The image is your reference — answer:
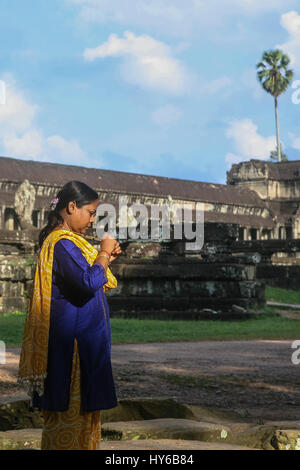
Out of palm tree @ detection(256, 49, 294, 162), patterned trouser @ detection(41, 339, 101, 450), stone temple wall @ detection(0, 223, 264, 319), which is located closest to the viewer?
patterned trouser @ detection(41, 339, 101, 450)

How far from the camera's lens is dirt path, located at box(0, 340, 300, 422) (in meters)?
5.81

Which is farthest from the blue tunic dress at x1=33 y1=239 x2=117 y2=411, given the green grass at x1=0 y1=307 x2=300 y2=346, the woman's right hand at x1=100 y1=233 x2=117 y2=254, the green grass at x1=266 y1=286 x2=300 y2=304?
the green grass at x1=266 y1=286 x2=300 y2=304

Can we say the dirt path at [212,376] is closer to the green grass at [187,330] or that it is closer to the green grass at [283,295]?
the green grass at [187,330]

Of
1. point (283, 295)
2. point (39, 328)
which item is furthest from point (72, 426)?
point (283, 295)

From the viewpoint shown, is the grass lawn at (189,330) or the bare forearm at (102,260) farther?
the grass lawn at (189,330)

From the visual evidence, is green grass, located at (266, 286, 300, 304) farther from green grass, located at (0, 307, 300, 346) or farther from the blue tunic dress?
the blue tunic dress

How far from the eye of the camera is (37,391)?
3393mm

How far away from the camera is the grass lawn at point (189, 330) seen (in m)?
10.8

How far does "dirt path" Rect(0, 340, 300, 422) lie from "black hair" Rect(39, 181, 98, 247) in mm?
1708

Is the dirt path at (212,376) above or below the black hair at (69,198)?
below

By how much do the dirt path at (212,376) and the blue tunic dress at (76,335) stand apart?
1.65m

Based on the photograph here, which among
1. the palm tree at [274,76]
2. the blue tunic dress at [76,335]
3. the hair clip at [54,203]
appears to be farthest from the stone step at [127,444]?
the palm tree at [274,76]

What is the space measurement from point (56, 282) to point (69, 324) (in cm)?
23
